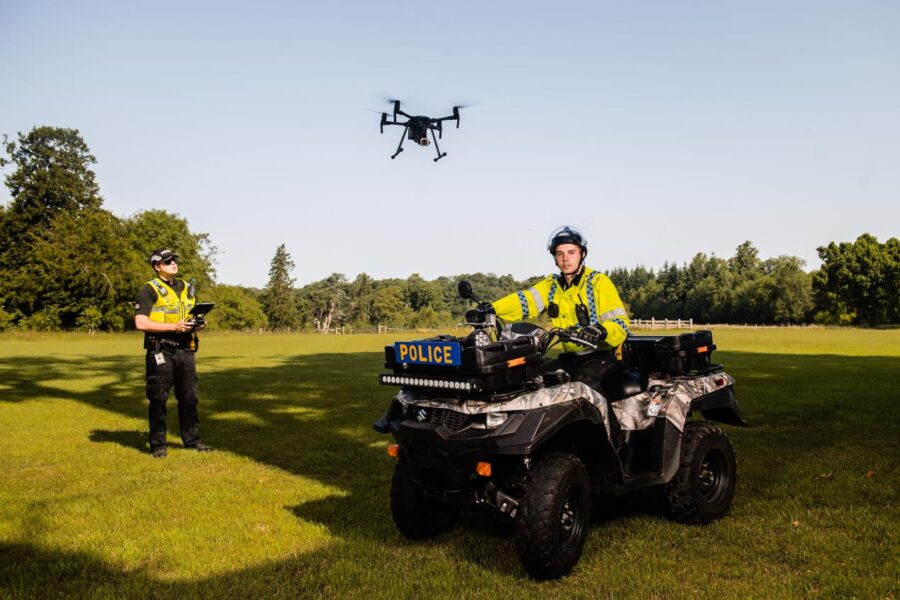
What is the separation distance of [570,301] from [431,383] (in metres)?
1.57

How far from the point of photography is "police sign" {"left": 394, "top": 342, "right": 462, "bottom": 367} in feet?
Answer: 14.1

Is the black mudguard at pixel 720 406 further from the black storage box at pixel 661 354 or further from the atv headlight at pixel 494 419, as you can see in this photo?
the atv headlight at pixel 494 419

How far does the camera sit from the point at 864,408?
11977mm

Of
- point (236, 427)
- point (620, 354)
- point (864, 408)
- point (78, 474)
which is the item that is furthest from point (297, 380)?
point (620, 354)

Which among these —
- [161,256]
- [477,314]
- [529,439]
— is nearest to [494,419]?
[529,439]

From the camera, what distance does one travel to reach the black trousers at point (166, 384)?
28.0ft

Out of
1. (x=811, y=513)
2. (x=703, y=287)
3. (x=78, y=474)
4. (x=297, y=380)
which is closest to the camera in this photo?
(x=811, y=513)

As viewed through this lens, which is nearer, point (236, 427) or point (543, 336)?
point (543, 336)

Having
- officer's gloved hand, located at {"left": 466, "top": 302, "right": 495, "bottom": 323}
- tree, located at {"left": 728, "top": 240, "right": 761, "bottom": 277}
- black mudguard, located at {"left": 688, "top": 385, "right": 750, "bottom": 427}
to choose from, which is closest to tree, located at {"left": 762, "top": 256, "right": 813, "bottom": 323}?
tree, located at {"left": 728, "top": 240, "right": 761, "bottom": 277}

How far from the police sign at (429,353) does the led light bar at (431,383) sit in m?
0.11

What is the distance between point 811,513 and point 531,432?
10.3ft

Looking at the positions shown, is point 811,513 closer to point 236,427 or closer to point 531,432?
point 531,432

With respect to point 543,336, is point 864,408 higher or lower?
lower

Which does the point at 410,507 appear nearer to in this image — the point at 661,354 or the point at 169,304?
the point at 661,354
